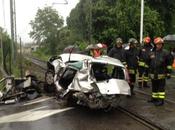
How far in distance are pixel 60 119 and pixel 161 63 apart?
10.6ft

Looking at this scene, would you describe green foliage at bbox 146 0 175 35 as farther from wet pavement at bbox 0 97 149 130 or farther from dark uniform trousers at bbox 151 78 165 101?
wet pavement at bbox 0 97 149 130

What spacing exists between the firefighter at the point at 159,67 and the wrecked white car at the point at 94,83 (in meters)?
0.84

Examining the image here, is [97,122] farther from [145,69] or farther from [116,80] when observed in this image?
[145,69]

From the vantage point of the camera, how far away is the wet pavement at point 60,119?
9.68 metres

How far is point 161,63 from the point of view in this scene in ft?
38.1

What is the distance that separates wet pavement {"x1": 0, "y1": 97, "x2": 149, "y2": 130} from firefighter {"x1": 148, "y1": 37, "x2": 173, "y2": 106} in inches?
54.1

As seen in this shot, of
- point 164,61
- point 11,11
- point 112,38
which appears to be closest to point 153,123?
point 164,61

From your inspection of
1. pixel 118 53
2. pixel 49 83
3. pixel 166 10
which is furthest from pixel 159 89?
pixel 166 10

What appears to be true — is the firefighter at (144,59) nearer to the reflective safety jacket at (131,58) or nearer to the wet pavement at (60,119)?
→ the reflective safety jacket at (131,58)

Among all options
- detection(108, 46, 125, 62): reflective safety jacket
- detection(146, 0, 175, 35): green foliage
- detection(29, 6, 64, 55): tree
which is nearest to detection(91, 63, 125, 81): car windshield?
detection(108, 46, 125, 62): reflective safety jacket

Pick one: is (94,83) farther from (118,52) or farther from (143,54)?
(143,54)

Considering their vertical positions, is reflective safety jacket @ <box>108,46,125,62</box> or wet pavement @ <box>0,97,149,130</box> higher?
reflective safety jacket @ <box>108,46,125,62</box>

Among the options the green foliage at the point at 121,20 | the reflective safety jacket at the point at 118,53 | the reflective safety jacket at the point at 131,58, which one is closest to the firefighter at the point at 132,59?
the reflective safety jacket at the point at 131,58

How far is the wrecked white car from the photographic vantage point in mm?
10508
